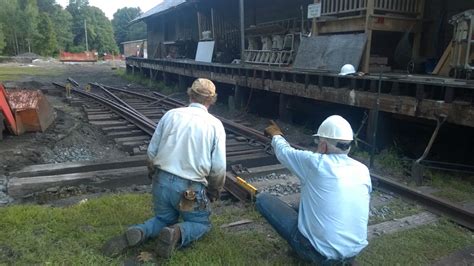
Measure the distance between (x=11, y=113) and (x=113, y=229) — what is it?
4.92m

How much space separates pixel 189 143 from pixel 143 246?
0.97 m

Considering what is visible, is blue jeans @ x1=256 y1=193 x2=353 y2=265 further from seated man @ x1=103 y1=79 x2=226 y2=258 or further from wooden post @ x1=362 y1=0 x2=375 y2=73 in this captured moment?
wooden post @ x1=362 y1=0 x2=375 y2=73

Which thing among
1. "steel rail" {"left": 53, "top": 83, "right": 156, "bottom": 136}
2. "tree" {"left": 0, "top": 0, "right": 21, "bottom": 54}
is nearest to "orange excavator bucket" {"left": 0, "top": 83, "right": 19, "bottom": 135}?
"steel rail" {"left": 53, "top": 83, "right": 156, "bottom": 136}

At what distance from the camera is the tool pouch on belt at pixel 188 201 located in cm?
347

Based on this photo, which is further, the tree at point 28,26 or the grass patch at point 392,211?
the tree at point 28,26

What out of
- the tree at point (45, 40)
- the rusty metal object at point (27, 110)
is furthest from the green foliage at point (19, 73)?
the tree at point (45, 40)

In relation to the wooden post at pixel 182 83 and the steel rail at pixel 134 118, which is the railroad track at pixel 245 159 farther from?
the wooden post at pixel 182 83

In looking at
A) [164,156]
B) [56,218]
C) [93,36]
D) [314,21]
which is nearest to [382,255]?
[164,156]

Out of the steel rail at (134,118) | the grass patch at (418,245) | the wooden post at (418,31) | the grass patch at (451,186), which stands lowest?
the grass patch at (451,186)

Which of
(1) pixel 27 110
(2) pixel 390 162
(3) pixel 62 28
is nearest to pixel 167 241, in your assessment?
(2) pixel 390 162

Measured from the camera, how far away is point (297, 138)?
878 centimetres

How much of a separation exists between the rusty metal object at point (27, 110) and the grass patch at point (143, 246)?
12.7 ft

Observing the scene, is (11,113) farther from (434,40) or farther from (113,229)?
(434,40)

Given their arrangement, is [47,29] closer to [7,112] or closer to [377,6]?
[7,112]
